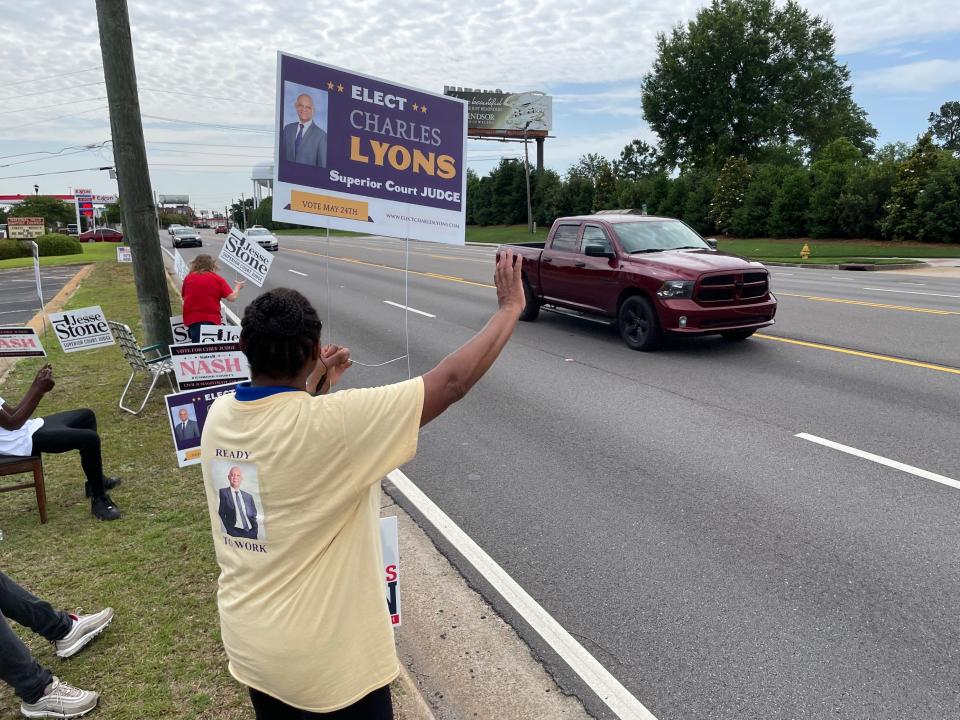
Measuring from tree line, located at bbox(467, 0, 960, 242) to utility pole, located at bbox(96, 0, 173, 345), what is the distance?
34062mm

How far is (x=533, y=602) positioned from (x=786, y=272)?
74.3ft

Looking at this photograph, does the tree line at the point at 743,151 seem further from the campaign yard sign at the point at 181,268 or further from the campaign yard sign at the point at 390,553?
the campaign yard sign at the point at 390,553

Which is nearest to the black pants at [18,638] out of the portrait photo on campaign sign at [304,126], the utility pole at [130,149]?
the portrait photo on campaign sign at [304,126]

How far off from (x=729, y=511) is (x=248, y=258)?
632 centimetres

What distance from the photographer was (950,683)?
3146mm

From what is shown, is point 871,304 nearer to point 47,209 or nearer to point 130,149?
point 130,149

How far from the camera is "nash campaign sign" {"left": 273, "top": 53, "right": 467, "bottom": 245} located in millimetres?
3637

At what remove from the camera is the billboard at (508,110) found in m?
78.5

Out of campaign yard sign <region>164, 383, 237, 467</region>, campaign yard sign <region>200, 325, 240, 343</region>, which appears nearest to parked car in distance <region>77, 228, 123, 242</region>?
campaign yard sign <region>200, 325, 240, 343</region>

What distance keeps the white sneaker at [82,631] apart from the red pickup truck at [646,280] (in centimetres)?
779

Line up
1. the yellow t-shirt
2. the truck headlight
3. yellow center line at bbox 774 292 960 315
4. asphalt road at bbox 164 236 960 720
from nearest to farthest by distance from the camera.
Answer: the yellow t-shirt, asphalt road at bbox 164 236 960 720, the truck headlight, yellow center line at bbox 774 292 960 315

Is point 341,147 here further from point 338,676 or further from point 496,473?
point 496,473

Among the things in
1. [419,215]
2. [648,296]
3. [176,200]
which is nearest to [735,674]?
[419,215]

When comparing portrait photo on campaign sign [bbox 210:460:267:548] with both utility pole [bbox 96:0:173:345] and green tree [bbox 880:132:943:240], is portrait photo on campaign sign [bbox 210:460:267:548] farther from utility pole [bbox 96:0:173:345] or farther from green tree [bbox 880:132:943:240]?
green tree [bbox 880:132:943:240]
